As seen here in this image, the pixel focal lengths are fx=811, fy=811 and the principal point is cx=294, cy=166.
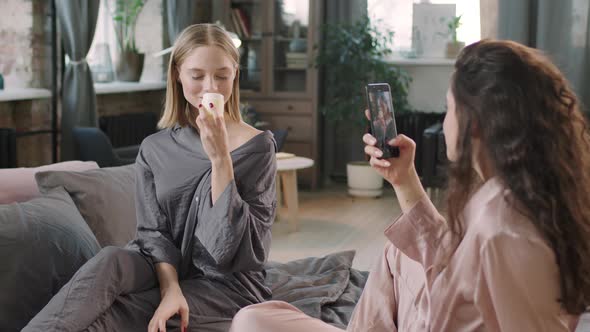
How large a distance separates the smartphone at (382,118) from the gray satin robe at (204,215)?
0.49m

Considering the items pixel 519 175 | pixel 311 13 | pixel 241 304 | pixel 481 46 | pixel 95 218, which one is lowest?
pixel 241 304

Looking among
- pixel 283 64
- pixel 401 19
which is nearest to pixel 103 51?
pixel 283 64

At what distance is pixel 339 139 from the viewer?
7.02 metres

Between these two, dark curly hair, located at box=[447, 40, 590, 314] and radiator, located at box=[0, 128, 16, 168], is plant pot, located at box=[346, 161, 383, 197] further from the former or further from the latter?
dark curly hair, located at box=[447, 40, 590, 314]

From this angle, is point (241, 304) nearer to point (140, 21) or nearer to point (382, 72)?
point (382, 72)

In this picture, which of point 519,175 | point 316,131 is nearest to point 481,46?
point 519,175

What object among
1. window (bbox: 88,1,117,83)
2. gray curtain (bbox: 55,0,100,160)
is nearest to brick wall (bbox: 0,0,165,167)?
gray curtain (bbox: 55,0,100,160)

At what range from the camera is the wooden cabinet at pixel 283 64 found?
6.63 meters

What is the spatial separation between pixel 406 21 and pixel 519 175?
19.1 ft

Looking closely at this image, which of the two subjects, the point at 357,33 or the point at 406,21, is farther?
the point at 406,21

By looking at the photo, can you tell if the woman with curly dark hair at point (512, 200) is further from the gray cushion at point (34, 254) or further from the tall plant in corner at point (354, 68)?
the tall plant in corner at point (354, 68)

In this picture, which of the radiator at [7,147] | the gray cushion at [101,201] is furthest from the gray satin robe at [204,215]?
the radiator at [7,147]

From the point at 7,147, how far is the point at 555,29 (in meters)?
3.89

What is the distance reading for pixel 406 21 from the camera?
22.6 feet
